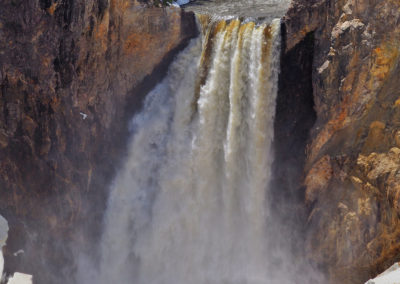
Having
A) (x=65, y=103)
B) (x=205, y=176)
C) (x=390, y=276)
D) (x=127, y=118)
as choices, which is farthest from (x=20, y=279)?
(x=390, y=276)

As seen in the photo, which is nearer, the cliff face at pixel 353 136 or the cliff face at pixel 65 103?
the cliff face at pixel 353 136

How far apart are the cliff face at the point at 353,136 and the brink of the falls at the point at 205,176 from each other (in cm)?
166

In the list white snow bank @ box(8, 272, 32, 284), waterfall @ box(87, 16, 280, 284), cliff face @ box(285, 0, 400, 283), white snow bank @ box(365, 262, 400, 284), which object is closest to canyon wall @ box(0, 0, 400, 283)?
cliff face @ box(285, 0, 400, 283)

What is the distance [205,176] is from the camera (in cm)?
1464

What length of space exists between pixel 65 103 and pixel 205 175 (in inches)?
229

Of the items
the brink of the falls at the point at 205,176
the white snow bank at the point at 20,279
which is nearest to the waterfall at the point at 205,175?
the brink of the falls at the point at 205,176

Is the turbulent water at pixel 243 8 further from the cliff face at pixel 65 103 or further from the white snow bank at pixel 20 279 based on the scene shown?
the white snow bank at pixel 20 279

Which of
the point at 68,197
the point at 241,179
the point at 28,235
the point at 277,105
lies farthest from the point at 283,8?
the point at 28,235

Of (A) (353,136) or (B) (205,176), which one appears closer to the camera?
(A) (353,136)

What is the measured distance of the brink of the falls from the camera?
1416 cm

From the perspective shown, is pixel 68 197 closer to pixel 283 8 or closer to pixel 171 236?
pixel 171 236

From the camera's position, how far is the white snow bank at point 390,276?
10.8 metres

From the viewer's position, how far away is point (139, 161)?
15.3m

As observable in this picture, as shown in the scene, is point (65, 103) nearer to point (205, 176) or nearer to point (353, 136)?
point (205, 176)
